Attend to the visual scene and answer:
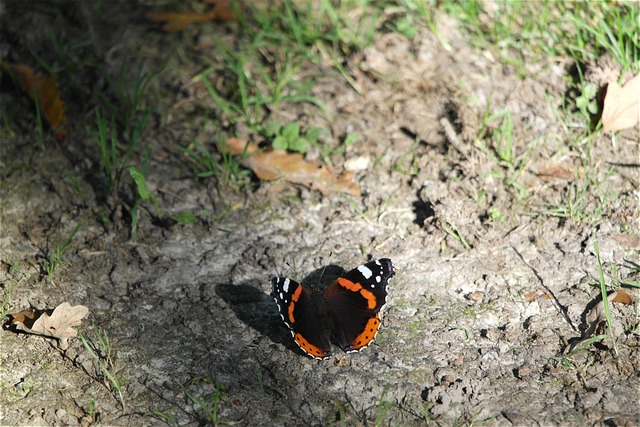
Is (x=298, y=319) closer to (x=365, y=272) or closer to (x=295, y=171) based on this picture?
(x=365, y=272)

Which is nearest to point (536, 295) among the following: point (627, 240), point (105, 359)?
point (627, 240)

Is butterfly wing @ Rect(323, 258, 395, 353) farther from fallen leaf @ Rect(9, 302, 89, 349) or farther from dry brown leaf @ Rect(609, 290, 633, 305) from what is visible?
fallen leaf @ Rect(9, 302, 89, 349)

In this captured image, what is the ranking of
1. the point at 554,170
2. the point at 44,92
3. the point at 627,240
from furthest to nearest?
the point at 44,92 < the point at 554,170 < the point at 627,240

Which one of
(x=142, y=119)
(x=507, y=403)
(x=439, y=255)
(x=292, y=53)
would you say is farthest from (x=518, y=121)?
(x=142, y=119)

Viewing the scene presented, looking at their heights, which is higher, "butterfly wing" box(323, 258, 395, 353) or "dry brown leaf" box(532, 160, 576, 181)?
"dry brown leaf" box(532, 160, 576, 181)

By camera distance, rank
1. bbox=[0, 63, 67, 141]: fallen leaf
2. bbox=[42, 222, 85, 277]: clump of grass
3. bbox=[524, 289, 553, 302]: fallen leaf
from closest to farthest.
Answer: bbox=[524, 289, 553, 302]: fallen leaf < bbox=[42, 222, 85, 277]: clump of grass < bbox=[0, 63, 67, 141]: fallen leaf

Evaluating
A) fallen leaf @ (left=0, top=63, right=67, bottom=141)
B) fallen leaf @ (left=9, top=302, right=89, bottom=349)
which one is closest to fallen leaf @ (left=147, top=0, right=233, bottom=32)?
fallen leaf @ (left=0, top=63, right=67, bottom=141)

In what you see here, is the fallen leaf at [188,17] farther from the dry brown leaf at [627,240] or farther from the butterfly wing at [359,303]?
the dry brown leaf at [627,240]
